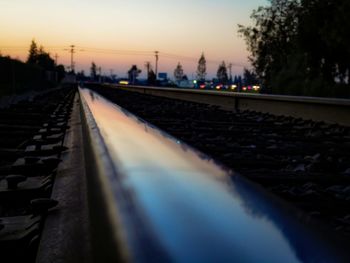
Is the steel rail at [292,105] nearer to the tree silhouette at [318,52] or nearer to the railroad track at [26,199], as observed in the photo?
the railroad track at [26,199]

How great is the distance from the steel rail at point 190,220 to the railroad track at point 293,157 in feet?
0.69

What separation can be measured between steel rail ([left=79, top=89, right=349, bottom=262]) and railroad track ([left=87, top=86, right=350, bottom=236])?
0.21 meters

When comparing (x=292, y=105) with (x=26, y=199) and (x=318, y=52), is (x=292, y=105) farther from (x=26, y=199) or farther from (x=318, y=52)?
(x=318, y=52)

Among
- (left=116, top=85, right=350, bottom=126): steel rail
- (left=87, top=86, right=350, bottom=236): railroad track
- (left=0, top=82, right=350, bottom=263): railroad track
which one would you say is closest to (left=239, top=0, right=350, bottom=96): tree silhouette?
(left=116, top=85, right=350, bottom=126): steel rail

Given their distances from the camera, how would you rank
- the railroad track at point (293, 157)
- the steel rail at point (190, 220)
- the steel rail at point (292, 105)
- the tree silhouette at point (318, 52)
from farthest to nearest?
the tree silhouette at point (318, 52), the steel rail at point (292, 105), the railroad track at point (293, 157), the steel rail at point (190, 220)

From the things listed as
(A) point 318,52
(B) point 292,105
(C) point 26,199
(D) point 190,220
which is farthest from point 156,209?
(A) point 318,52

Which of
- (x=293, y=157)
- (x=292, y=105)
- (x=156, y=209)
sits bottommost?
(x=293, y=157)

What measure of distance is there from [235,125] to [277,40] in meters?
53.4

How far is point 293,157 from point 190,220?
10.1 feet

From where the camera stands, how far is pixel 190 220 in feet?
4.36

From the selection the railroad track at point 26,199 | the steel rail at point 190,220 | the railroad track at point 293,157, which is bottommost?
the railroad track at point 293,157

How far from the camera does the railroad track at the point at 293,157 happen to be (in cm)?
262

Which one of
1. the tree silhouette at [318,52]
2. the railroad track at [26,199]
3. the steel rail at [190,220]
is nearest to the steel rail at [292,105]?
the railroad track at [26,199]

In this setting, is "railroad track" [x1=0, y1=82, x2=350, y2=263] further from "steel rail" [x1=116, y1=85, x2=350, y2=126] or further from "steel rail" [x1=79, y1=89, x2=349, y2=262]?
"steel rail" [x1=116, y1=85, x2=350, y2=126]
